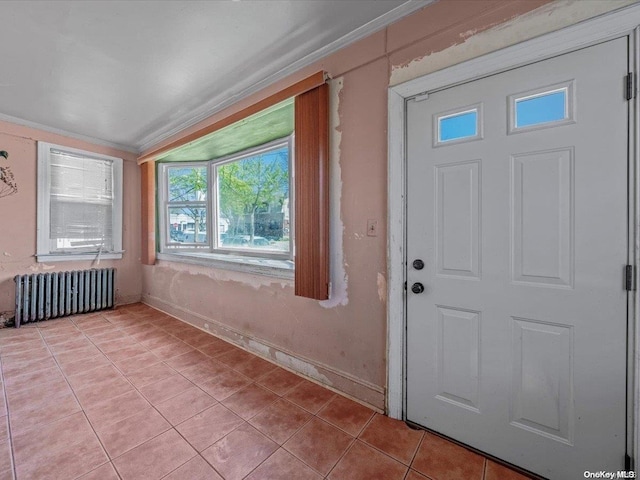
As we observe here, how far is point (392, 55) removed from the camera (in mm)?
1728

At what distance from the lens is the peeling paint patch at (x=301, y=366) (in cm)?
211

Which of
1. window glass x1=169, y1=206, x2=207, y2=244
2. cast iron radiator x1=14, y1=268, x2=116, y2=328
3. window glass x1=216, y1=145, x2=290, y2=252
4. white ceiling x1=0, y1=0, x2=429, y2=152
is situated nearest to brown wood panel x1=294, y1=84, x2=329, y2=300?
white ceiling x1=0, y1=0, x2=429, y2=152

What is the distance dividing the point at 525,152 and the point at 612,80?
39 centimetres

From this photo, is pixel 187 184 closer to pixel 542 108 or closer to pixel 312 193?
pixel 312 193

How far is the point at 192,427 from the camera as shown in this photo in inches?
64.8

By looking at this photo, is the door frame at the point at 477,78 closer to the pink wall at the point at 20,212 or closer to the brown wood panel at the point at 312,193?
the brown wood panel at the point at 312,193

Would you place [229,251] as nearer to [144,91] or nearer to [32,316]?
[144,91]

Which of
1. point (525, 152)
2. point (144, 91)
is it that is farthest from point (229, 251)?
point (525, 152)

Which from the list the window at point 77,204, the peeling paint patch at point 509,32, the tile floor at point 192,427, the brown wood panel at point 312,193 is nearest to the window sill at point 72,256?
the window at point 77,204

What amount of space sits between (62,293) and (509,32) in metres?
5.27

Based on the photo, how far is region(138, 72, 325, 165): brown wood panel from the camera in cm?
200

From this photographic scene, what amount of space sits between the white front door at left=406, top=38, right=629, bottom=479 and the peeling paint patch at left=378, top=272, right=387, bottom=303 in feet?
0.51

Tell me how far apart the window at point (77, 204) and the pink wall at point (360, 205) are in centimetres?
334

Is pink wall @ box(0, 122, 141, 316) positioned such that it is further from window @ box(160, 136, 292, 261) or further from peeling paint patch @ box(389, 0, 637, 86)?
peeling paint patch @ box(389, 0, 637, 86)
